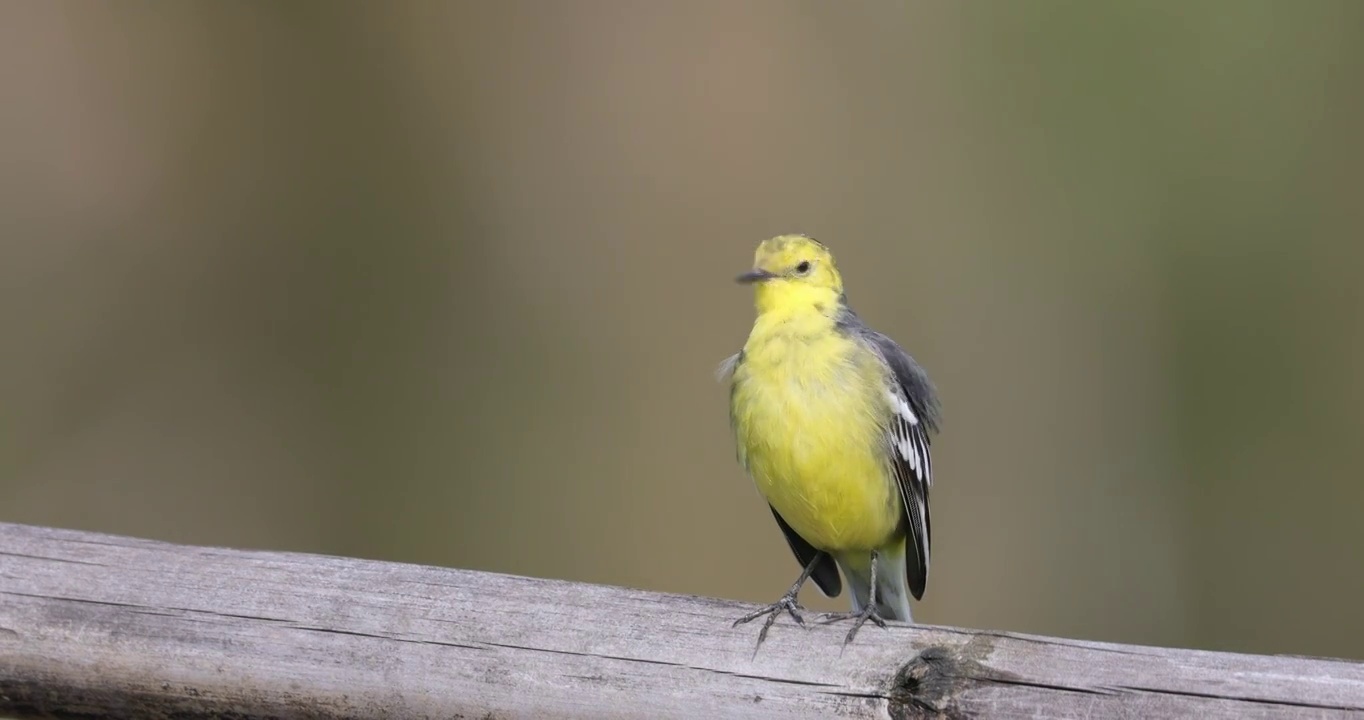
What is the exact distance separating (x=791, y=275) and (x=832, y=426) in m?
0.49

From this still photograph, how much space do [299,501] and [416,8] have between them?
2446 mm

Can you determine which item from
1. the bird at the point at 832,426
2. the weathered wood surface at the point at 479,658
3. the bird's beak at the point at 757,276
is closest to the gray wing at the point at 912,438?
the bird at the point at 832,426

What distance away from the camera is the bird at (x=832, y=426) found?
141 inches

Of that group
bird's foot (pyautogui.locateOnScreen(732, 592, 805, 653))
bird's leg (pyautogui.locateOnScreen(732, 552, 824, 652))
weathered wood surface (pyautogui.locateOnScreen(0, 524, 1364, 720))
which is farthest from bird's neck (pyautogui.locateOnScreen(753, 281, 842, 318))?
weathered wood surface (pyautogui.locateOnScreen(0, 524, 1364, 720))

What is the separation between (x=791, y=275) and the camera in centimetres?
382

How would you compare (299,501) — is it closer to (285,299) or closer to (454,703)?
(285,299)

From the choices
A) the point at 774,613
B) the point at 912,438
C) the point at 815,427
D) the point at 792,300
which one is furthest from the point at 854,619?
the point at 792,300

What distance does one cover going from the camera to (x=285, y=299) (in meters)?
6.62

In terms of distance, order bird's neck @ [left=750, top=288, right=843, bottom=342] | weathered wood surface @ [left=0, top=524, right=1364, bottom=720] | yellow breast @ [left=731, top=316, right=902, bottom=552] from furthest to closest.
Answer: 1. bird's neck @ [left=750, top=288, right=843, bottom=342]
2. yellow breast @ [left=731, top=316, right=902, bottom=552]
3. weathered wood surface @ [left=0, top=524, right=1364, bottom=720]

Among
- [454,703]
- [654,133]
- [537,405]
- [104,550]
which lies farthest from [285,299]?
[454,703]

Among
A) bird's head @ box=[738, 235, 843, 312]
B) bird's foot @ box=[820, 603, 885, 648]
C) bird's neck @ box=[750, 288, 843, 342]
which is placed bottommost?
bird's foot @ box=[820, 603, 885, 648]

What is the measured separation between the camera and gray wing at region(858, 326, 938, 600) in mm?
3773

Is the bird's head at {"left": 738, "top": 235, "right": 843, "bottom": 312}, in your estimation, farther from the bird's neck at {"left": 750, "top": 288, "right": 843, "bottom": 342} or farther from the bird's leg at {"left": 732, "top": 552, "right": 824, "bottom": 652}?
the bird's leg at {"left": 732, "top": 552, "right": 824, "bottom": 652}

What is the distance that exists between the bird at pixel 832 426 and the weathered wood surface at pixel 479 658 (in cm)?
76
